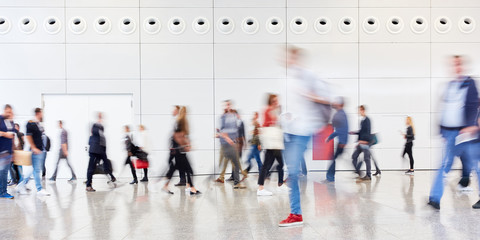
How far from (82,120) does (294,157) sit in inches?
386

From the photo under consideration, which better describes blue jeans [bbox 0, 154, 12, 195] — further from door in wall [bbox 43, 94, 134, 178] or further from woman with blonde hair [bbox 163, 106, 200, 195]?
door in wall [bbox 43, 94, 134, 178]

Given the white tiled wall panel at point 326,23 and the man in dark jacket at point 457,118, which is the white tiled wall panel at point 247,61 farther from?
the man in dark jacket at point 457,118

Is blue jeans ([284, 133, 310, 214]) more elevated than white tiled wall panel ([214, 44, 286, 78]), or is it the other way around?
white tiled wall panel ([214, 44, 286, 78])

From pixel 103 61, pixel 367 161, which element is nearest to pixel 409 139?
pixel 367 161

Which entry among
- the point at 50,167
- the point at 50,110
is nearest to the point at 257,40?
the point at 50,110

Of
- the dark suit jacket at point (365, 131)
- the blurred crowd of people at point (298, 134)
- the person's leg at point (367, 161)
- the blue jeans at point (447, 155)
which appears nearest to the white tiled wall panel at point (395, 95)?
the person's leg at point (367, 161)

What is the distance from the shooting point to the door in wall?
12617 mm

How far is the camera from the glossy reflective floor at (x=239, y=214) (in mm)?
4562

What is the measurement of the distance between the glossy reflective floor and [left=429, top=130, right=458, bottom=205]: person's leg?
0.25 metres

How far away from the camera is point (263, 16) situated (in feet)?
42.4

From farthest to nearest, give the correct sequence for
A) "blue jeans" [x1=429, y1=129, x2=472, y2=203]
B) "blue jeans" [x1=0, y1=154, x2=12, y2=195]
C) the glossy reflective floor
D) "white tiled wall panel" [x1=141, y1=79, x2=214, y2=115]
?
"white tiled wall panel" [x1=141, y1=79, x2=214, y2=115] → "blue jeans" [x1=0, y1=154, x2=12, y2=195] → "blue jeans" [x1=429, y1=129, x2=472, y2=203] → the glossy reflective floor

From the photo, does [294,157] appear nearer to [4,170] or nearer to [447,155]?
[447,155]

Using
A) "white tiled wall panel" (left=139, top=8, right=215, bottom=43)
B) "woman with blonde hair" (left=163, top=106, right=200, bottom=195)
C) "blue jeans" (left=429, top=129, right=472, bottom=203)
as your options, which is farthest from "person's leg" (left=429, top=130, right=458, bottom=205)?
"white tiled wall panel" (left=139, top=8, right=215, bottom=43)

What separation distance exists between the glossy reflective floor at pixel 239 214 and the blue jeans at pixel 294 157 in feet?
1.25
